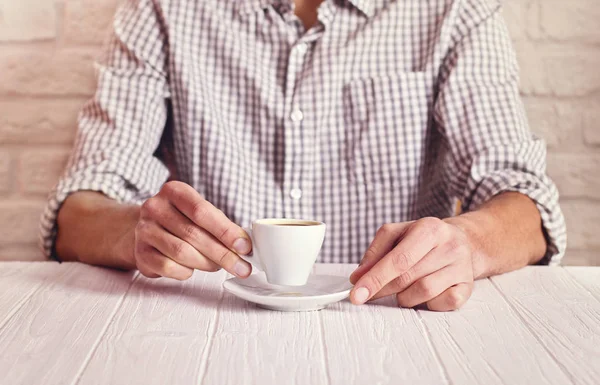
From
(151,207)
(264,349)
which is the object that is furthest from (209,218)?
(264,349)

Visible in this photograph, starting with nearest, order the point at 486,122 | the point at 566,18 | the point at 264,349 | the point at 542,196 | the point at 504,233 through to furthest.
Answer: the point at 264,349, the point at 504,233, the point at 542,196, the point at 486,122, the point at 566,18

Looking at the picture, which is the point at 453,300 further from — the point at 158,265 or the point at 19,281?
the point at 19,281

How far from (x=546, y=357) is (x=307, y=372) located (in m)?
0.22

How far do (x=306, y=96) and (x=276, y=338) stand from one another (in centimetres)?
79

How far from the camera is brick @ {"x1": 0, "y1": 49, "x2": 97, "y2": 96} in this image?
1514 mm

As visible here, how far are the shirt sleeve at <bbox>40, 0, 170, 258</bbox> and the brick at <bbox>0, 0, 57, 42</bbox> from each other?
193 mm

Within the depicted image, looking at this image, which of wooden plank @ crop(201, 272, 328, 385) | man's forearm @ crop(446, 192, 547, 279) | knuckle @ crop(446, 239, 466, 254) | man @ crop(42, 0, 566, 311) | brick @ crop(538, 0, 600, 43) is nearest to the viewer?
wooden plank @ crop(201, 272, 328, 385)

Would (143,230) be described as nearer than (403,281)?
No

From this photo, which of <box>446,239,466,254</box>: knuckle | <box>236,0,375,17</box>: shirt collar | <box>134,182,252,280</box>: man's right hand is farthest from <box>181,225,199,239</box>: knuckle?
<box>236,0,375,17</box>: shirt collar

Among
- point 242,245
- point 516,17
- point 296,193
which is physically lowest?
point 296,193

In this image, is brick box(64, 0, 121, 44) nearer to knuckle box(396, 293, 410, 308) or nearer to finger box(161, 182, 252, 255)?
finger box(161, 182, 252, 255)

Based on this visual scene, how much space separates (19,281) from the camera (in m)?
0.88

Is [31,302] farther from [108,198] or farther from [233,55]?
[233,55]

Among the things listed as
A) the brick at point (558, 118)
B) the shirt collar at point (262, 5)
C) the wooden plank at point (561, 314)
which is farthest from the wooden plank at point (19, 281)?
the brick at point (558, 118)
